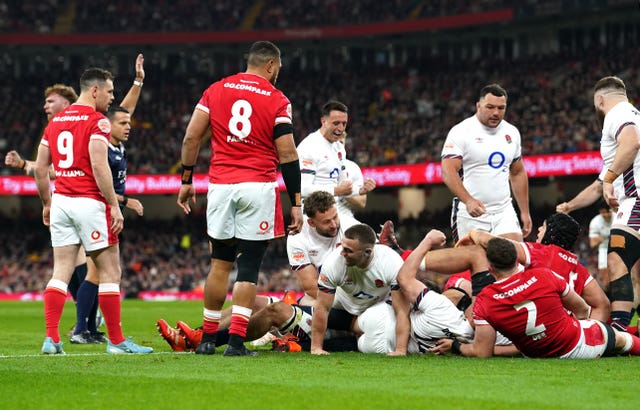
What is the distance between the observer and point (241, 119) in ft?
26.2

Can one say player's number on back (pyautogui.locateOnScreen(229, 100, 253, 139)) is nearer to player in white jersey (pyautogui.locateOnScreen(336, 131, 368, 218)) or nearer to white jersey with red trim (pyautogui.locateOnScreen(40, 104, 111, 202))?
white jersey with red trim (pyautogui.locateOnScreen(40, 104, 111, 202))

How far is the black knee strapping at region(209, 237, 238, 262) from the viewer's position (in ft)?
26.7

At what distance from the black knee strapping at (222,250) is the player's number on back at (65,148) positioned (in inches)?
59.9

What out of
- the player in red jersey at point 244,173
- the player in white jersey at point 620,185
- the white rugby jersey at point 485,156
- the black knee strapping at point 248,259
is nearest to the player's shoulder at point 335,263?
the player in red jersey at point 244,173

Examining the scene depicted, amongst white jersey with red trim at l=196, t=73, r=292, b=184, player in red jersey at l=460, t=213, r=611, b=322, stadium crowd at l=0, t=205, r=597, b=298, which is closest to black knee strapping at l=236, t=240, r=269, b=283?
white jersey with red trim at l=196, t=73, r=292, b=184

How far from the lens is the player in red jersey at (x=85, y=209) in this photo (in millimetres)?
8492

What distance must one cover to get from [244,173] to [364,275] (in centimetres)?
132

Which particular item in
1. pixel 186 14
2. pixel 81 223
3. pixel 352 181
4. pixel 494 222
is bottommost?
pixel 494 222

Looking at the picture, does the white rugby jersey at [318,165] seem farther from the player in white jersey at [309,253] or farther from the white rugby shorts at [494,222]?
the white rugby shorts at [494,222]

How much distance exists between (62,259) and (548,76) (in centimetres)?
3085

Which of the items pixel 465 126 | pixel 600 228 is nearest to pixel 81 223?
pixel 465 126

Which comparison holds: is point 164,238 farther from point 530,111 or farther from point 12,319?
point 12,319

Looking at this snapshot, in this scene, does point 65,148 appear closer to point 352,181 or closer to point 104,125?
point 104,125

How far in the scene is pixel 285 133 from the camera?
796 cm
